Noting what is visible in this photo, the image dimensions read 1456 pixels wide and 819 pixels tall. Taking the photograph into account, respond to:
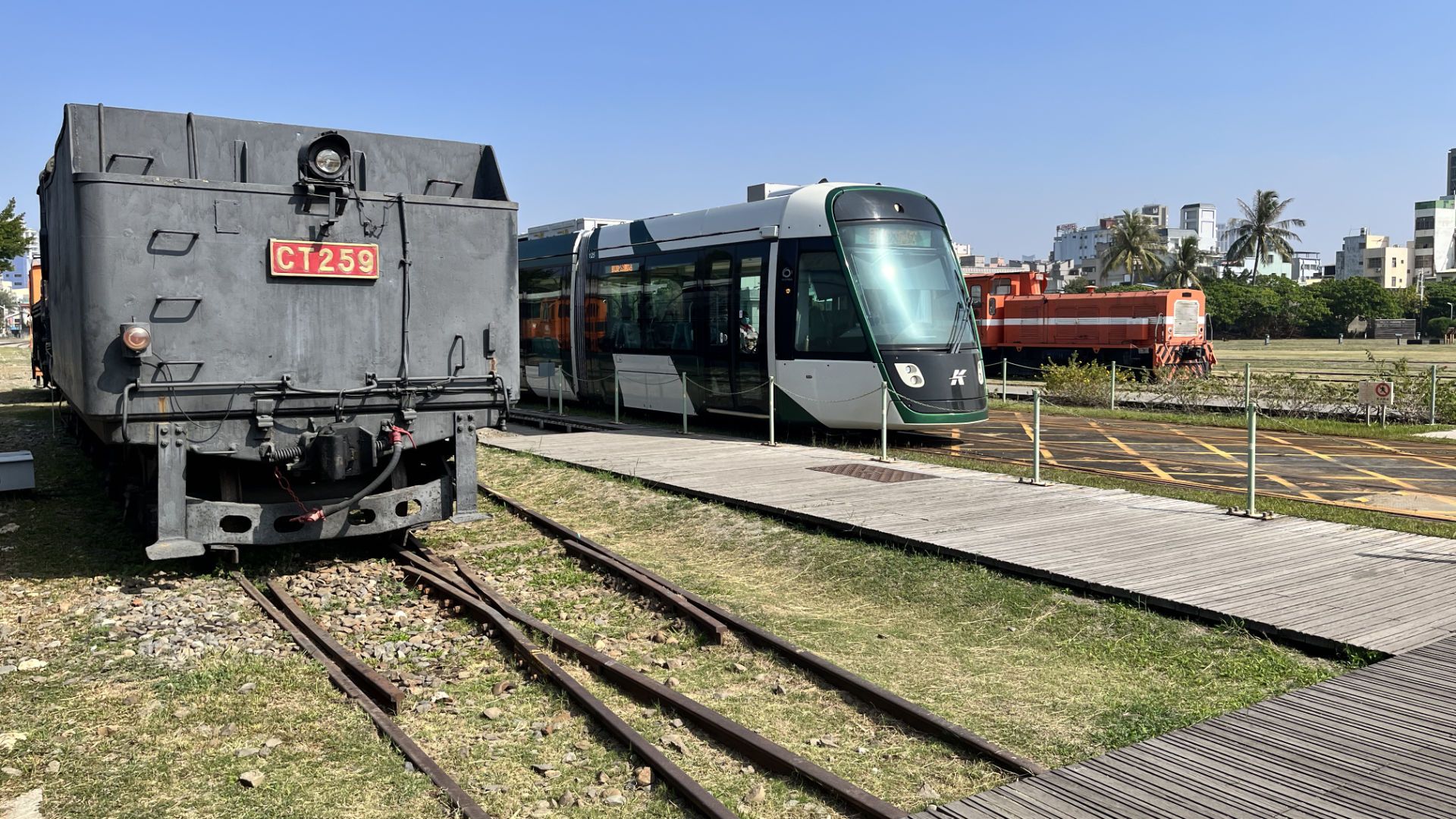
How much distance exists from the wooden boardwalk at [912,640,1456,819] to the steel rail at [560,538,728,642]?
279 centimetres

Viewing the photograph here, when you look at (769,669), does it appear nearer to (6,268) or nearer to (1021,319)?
(1021,319)

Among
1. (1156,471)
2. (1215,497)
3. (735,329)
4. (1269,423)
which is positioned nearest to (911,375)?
(735,329)

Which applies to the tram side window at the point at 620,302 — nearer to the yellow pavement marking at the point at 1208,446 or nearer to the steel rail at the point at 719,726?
the yellow pavement marking at the point at 1208,446

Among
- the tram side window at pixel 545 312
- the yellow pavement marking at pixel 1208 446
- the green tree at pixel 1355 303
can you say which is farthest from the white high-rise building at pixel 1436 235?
the tram side window at pixel 545 312

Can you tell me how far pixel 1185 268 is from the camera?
76.9m

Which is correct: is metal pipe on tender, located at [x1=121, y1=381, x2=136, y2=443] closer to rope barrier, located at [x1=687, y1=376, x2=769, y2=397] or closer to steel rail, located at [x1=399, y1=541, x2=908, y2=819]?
steel rail, located at [x1=399, y1=541, x2=908, y2=819]

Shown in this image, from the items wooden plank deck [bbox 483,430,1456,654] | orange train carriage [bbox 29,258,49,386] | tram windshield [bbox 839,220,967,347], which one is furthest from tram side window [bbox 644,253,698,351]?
orange train carriage [bbox 29,258,49,386]

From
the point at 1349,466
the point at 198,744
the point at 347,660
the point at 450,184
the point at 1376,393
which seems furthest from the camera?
the point at 1376,393

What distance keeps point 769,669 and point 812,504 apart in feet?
13.8

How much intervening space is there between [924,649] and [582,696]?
2.34 meters

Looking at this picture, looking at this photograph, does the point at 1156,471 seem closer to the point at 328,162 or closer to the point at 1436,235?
the point at 328,162

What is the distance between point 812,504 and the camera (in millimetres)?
10617

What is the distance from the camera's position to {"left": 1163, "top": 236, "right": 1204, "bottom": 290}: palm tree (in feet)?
250

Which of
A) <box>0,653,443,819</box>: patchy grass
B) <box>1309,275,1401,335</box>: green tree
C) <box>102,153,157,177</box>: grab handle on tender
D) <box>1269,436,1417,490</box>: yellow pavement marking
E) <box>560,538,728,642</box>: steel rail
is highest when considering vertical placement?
<box>1309,275,1401,335</box>: green tree
